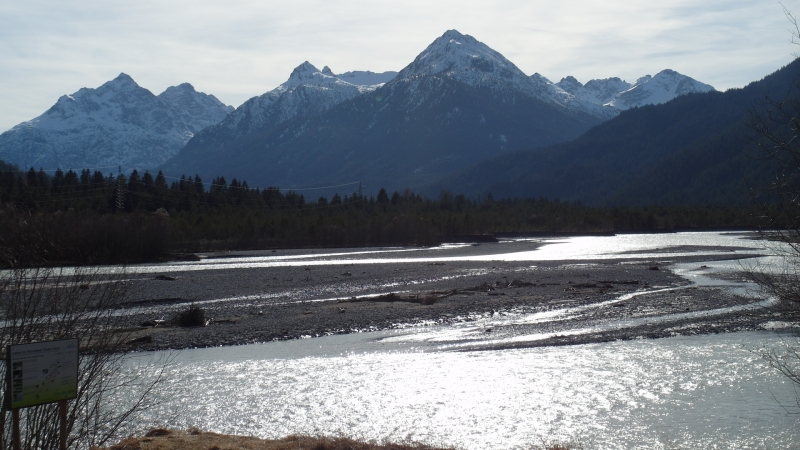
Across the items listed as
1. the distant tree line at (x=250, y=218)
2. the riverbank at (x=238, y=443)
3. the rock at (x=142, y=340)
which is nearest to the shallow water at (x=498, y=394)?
the riverbank at (x=238, y=443)

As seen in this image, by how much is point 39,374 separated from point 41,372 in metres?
0.03

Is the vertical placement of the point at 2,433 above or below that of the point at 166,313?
above

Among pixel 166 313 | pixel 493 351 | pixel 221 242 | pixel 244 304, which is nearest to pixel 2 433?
pixel 493 351

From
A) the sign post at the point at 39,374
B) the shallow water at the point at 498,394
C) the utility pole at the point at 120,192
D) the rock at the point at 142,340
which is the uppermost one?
the utility pole at the point at 120,192

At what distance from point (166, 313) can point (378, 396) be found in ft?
60.0

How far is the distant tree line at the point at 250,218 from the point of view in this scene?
7775 centimetres

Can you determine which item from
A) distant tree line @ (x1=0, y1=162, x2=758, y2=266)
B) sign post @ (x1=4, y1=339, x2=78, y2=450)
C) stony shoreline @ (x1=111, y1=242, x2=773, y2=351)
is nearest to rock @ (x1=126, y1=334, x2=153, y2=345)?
stony shoreline @ (x1=111, y1=242, x2=773, y2=351)

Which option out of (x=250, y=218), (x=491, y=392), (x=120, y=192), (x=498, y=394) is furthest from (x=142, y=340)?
(x=250, y=218)

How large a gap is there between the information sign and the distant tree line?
129 ft

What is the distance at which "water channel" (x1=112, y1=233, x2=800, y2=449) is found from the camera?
50.4 ft

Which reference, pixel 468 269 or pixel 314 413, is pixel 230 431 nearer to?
pixel 314 413

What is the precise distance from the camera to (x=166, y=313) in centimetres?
3325

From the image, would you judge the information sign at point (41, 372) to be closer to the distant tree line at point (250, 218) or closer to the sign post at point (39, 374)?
the sign post at point (39, 374)

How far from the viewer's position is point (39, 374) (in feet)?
26.1
